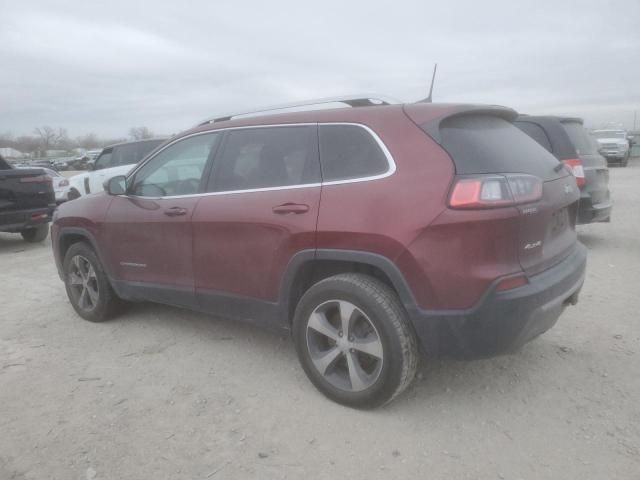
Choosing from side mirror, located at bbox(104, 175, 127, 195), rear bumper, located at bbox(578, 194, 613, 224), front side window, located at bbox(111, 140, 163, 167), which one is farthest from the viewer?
front side window, located at bbox(111, 140, 163, 167)

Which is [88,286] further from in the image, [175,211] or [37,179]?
[37,179]

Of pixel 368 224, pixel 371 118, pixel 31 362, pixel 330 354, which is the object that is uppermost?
pixel 371 118

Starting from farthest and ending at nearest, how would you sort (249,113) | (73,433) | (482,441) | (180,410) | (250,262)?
1. (249,113)
2. (250,262)
3. (180,410)
4. (73,433)
5. (482,441)


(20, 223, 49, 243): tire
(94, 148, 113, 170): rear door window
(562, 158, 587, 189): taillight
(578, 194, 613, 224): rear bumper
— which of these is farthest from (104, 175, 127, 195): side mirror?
(94, 148, 113, 170): rear door window

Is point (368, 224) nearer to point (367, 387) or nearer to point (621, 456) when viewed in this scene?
point (367, 387)

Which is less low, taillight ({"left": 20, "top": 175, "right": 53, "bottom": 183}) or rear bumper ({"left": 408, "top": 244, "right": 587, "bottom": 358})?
taillight ({"left": 20, "top": 175, "right": 53, "bottom": 183})

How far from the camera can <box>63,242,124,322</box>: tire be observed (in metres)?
4.50

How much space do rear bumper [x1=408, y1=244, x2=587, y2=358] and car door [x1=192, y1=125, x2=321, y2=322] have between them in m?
0.83

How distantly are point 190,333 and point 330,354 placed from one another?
1689mm

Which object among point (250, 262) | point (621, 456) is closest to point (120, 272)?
point (250, 262)

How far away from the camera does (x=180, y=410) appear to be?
308 centimetres

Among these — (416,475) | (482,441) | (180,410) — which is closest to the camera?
(416,475)

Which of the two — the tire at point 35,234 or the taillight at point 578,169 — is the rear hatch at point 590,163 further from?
the tire at point 35,234

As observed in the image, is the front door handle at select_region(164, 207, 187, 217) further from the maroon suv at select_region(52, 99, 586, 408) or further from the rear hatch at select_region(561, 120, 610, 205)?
the rear hatch at select_region(561, 120, 610, 205)
